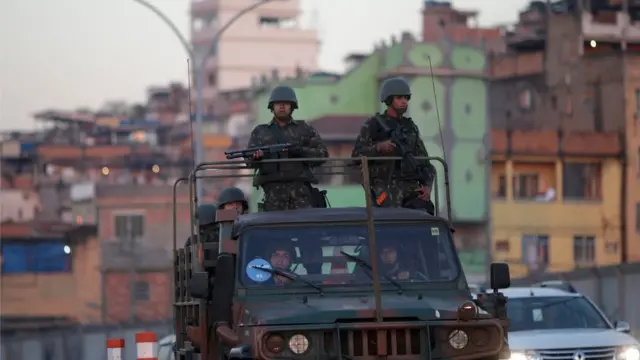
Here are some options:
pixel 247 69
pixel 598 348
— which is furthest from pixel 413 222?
pixel 247 69

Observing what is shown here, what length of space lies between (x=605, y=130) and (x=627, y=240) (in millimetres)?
5178

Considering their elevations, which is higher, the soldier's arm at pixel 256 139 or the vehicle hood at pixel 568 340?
the soldier's arm at pixel 256 139

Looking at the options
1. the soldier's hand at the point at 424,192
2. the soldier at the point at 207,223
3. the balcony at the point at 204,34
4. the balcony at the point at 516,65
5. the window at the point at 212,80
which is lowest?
the soldier at the point at 207,223

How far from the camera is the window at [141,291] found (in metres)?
76.1

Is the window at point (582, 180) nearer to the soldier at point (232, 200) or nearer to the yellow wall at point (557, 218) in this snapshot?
the yellow wall at point (557, 218)

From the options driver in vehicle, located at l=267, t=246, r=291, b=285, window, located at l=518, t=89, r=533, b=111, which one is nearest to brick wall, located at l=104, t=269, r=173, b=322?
window, located at l=518, t=89, r=533, b=111

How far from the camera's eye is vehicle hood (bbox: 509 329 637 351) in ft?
58.2

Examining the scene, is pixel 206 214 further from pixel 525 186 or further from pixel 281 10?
pixel 281 10

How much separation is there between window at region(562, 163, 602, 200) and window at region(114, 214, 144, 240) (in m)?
20.0

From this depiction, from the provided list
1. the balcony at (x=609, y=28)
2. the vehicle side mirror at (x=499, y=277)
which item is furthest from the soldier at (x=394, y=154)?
the balcony at (x=609, y=28)

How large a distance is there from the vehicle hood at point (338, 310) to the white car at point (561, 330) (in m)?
6.06

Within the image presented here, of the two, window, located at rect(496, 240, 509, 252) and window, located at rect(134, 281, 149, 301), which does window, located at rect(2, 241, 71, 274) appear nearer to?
window, located at rect(134, 281, 149, 301)

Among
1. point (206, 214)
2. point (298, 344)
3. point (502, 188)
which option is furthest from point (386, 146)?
point (502, 188)

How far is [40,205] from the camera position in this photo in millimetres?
102312
